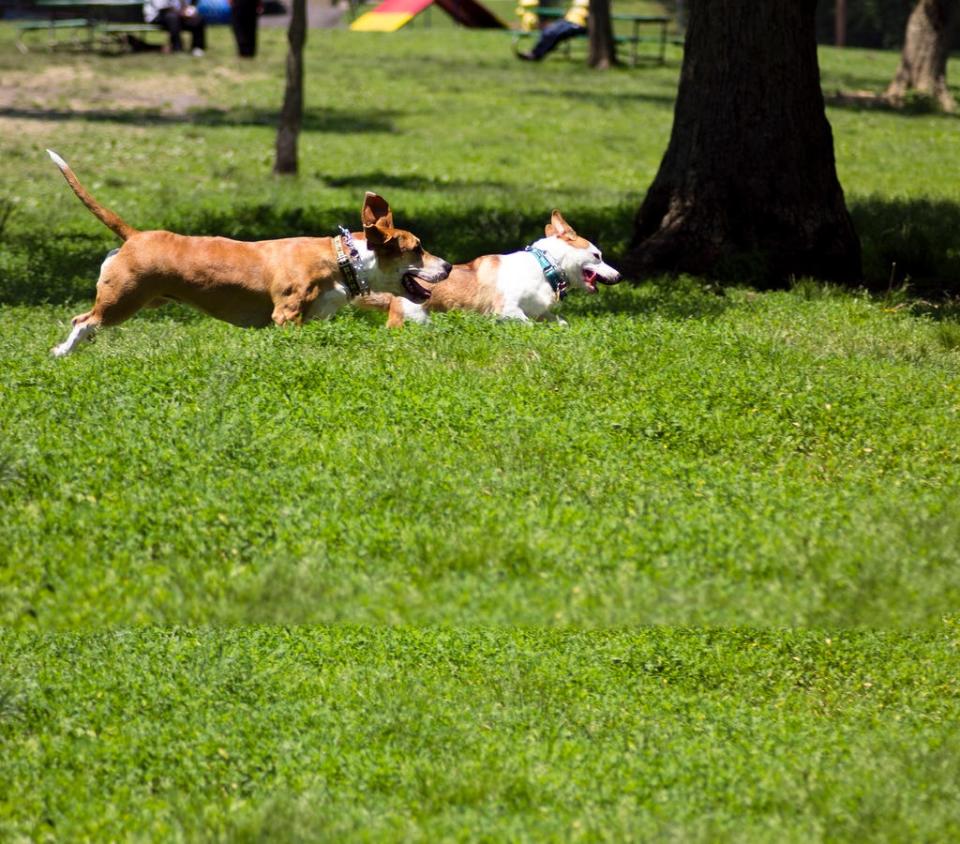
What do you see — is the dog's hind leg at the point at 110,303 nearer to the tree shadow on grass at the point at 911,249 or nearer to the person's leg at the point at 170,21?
the tree shadow on grass at the point at 911,249

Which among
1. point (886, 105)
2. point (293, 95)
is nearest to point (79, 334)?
point (293, 95)

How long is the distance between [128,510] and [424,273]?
3.42m

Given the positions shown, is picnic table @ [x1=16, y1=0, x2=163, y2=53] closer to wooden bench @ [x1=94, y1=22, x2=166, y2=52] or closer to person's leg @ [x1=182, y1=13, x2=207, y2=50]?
wooden bench @ [x1=94, y1=22, x2=166, y2=52]

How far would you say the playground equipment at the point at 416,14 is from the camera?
47.2 meters

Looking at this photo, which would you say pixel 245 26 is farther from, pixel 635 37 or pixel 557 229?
pixel 557 229

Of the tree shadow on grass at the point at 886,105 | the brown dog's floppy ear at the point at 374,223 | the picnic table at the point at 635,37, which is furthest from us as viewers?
the picnic table at the point at 635,37

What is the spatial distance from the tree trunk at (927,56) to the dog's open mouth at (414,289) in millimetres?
20111

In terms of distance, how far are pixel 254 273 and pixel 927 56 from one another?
22.3 meters

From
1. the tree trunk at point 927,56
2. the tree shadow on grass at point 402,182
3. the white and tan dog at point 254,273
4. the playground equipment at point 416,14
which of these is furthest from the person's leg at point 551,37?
the white and tan dog at point 254,273

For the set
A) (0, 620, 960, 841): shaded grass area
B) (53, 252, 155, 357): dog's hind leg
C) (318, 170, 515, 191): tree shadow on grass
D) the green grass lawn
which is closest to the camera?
(0, 620, 960, 841): shaded grass area

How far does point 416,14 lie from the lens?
48.7 meters

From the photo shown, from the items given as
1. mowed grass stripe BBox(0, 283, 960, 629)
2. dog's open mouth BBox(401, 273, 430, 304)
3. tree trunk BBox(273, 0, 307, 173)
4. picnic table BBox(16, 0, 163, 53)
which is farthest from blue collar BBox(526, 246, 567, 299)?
picnic table BBox(16, 0, 163, 53)

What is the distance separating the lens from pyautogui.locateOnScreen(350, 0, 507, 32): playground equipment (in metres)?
47.2

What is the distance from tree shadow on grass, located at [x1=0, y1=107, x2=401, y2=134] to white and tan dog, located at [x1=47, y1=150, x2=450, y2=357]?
1469 cm
